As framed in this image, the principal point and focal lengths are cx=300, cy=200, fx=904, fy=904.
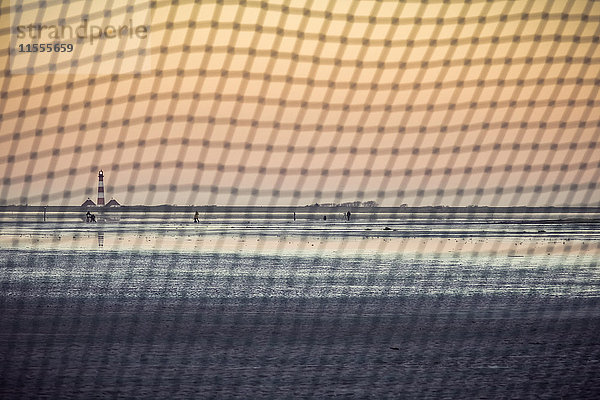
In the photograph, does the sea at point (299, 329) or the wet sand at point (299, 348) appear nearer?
the wet sand at point (299, 348)

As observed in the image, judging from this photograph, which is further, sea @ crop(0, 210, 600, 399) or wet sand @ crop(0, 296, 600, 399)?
sea @ crop(0, 210, 600, 399)

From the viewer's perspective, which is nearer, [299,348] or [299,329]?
[299,348]

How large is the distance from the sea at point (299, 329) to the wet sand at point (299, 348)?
18 mm

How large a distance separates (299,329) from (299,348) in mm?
969

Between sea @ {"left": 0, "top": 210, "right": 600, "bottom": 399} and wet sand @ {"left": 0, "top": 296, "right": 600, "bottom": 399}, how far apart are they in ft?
0.06

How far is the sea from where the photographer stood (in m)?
5.51

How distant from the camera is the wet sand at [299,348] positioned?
541 centimetres

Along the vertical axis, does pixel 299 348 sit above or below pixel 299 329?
below

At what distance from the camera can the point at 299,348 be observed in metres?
6.77

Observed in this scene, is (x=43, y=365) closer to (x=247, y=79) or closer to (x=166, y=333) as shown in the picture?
(x=166, y=333)

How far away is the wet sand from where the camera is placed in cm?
541

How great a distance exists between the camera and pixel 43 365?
605 centimetres

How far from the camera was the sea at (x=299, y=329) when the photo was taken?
551 centimetres

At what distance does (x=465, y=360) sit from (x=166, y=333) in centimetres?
259
